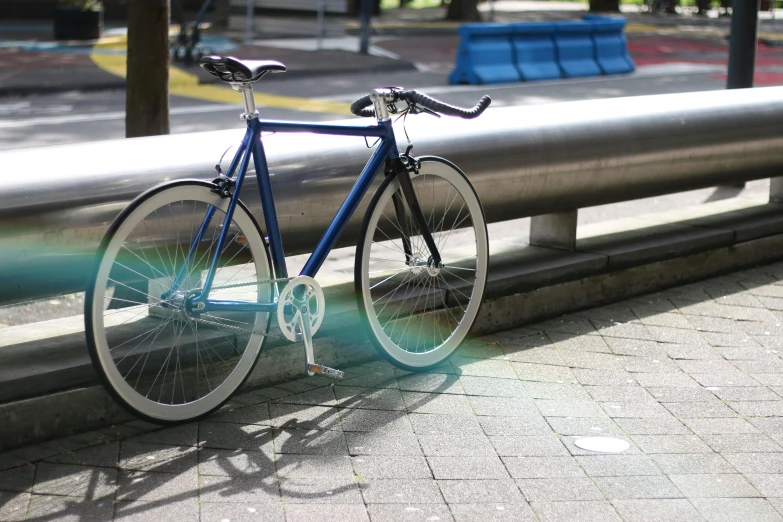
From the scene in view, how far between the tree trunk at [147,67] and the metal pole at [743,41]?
4.88m

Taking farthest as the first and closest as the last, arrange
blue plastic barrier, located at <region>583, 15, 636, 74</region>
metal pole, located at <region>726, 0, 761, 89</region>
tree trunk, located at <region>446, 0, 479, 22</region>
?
1. tree trunk, located at <region>446, 0, 479, 22</region>
2. blue plastic barrier, located at <region>583, 15, 636, 74</region>
3. metal pole, located at <region>726, 0, 761, 89</region>

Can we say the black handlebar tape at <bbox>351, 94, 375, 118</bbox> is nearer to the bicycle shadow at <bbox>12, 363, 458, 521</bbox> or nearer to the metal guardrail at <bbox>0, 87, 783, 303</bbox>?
the metal guardrail at <bbox>0, 87, 783, 303</bbox>

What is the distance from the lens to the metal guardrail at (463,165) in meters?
4.07

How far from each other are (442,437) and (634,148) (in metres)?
2.38

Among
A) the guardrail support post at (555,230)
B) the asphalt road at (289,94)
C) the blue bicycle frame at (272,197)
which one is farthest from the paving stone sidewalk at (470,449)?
the asphalt road at (289,94)

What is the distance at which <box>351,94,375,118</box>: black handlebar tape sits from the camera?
15.5 feet

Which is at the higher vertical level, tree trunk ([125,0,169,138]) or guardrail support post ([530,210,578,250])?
tree trunk ([125,0,169,138])

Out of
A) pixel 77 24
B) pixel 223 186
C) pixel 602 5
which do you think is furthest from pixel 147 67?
pixel 602 5

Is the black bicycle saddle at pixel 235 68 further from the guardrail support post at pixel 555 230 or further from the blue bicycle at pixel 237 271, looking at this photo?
the guardrail support post at pixel 555 230

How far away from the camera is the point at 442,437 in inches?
167

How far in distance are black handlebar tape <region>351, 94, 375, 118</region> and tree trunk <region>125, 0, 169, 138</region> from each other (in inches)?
76.0

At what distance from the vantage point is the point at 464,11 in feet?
102

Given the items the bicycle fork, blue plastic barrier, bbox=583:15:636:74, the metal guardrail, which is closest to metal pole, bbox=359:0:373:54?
blue plastic barrier, bbox=583:15:636:74

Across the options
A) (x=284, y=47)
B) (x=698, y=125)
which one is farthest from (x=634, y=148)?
(x=284, y=47)
